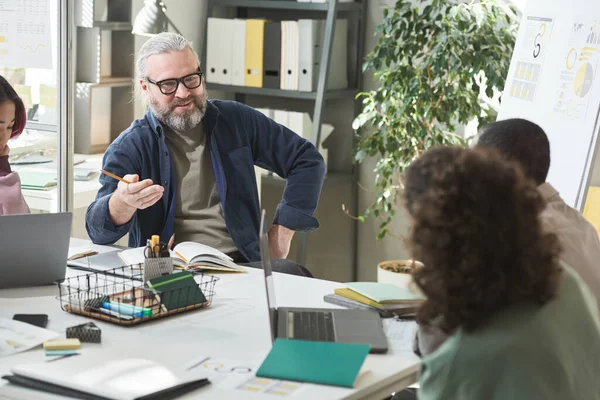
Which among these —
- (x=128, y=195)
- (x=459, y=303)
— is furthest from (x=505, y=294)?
(x=128, y=195)

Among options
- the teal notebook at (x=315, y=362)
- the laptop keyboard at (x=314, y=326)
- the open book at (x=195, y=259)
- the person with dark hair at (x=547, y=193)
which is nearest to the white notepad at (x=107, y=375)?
the teal notebook at (x=315, y=362)

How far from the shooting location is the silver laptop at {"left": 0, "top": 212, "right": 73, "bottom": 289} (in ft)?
7.47

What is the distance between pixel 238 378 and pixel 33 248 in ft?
2.86

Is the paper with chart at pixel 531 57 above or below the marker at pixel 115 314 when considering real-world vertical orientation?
above

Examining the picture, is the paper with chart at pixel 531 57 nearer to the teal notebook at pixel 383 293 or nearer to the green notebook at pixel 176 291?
the teal notebook at pixel 383 293

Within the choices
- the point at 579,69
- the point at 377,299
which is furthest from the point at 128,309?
the point at 579,69

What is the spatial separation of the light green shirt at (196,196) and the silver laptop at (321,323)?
0.98 metres

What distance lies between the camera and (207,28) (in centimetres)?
490

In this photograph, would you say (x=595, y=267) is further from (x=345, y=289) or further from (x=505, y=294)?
(x=505, y=294)

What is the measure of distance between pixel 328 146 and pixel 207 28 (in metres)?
0.91

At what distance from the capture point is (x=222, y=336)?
197 centimetres

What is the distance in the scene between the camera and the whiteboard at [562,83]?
348 cm

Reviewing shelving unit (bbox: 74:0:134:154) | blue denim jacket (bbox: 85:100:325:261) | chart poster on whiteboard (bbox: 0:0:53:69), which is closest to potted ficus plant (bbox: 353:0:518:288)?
blue denim jacket (bbox: 85:100:325:261)

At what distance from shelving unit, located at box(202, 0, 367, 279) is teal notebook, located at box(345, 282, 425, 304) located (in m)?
2.35
